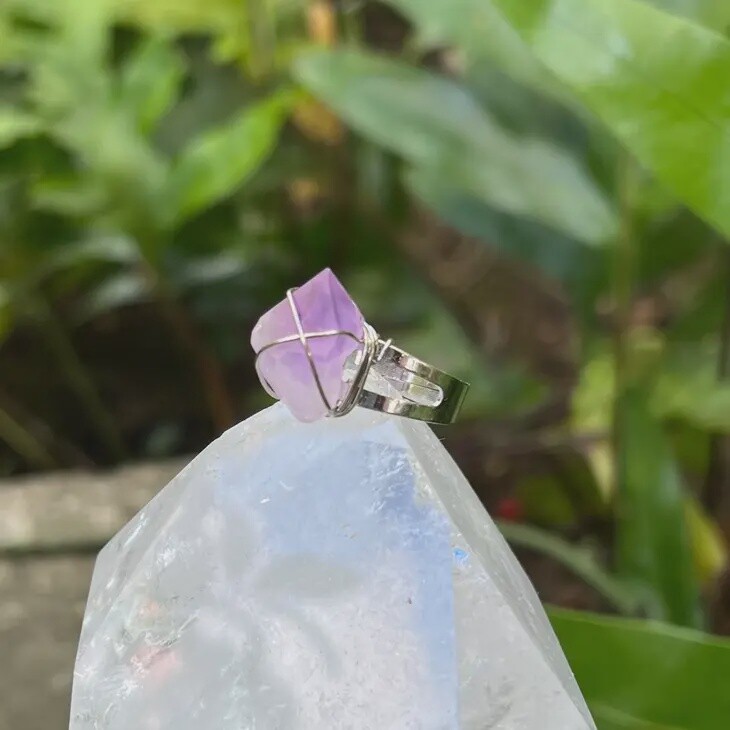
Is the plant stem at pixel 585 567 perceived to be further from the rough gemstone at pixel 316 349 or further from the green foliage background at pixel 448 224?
the rough gemstone at pixel 316 349

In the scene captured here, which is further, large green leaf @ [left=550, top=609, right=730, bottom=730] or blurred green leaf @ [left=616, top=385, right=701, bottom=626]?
blurred green leaf @ [left=616, top=385, right=701, bottom=626]

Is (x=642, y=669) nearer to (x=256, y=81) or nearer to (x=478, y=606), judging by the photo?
(x=478, y=606)

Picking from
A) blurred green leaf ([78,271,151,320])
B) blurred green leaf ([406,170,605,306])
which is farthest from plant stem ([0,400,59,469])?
blurred green leaf ([406,170,605,306])

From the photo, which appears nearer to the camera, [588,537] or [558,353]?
[588,537]

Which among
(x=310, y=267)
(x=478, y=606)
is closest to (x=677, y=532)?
(x=478, y=606)

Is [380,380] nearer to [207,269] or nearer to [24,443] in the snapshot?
[207,269]

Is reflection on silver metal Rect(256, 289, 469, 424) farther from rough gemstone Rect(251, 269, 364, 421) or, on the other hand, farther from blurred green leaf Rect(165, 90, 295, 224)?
blurred green leaf Rect(165, 90, 295, 224)

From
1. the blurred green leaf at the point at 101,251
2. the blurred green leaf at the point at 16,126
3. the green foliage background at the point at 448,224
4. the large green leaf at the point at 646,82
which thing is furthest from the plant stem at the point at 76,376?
the large green leaf at the point at 646,82

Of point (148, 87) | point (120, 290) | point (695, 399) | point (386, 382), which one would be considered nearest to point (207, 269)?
point (120, 290)

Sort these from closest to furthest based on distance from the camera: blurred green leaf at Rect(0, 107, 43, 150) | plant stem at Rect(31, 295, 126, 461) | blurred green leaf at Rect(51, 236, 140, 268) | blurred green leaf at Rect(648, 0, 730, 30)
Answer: blurred green leaf at Rect(648, 0, 730, 30) < blurred green leaf at Rect(0, 107, 43, 150) < blurred green leaf at Rect(51, 236, 140, 268) < plant stem at Rect(31, 295, 126, 461)
